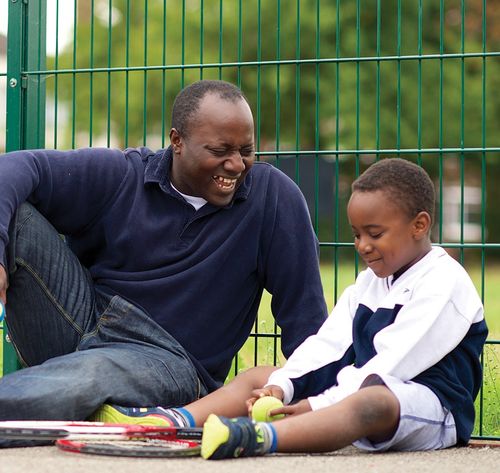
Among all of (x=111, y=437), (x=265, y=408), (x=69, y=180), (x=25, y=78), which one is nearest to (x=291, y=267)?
(x=265, y=408)

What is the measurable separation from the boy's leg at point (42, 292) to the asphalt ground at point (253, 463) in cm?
73

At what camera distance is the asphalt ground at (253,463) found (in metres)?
2.72

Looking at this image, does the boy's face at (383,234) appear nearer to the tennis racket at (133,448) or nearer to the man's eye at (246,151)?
the man's eye at (246,151)

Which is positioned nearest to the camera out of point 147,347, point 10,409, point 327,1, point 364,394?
point 364,394

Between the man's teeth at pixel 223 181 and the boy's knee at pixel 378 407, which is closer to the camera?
the boy's knee at pixel 378 407

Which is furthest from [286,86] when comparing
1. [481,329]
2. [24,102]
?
[481,329]

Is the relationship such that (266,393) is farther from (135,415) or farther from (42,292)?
(42,292)

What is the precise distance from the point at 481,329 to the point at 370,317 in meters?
0.35

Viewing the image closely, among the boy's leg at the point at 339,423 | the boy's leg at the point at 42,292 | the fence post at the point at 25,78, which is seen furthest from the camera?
the fence post at the point at 25,78

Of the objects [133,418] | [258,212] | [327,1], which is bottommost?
[133,418]

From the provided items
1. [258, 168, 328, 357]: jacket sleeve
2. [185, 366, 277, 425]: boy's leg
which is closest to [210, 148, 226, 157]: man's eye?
[258, 168, 328, 357]: jacket sleeve

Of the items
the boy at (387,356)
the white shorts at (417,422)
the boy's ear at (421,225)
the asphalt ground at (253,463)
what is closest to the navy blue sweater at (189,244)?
the boy at (387,356)

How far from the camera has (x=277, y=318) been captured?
3.93 m

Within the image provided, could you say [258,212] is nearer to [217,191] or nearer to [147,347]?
[217,191]
